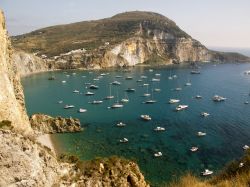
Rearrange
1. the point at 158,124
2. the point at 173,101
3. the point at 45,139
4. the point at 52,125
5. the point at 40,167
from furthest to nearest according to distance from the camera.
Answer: the point at 173,101
the point at 158,124
the point at 52,125
the point at 45,139
the point at 40,167

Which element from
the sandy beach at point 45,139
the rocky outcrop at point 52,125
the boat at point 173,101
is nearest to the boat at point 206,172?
the sandy beach at point 45,139

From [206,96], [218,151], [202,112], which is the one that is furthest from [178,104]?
[218,151]

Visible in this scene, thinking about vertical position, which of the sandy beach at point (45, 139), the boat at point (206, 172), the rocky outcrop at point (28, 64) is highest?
the rocky outcrop at point (28, 64)

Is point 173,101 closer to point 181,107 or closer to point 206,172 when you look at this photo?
point 181,107

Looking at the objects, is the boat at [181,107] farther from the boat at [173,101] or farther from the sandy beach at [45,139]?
the sandy beach at [45,139]

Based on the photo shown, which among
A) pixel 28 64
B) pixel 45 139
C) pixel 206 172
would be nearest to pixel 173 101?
pixel 45 139

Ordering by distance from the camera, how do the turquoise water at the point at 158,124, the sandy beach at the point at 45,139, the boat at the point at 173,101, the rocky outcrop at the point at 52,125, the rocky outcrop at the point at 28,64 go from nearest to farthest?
the turquoise water at the point at 158,124
the sandy beach at the point at 45,139
the rocky outcrop at the point at 52,125
the boat at the point at 173,101
the rocky outcrop at the point at 28,64
